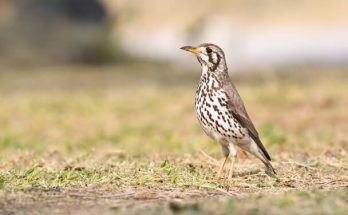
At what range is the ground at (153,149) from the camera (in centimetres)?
627

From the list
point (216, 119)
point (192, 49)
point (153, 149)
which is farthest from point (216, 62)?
point (153, 149)

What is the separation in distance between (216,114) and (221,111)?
6cm

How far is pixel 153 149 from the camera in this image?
36.3ft

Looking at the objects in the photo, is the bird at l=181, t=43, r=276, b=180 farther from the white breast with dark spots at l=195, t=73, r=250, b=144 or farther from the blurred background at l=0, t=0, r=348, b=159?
the blurred background at l=0, t=0, r=348, b=159

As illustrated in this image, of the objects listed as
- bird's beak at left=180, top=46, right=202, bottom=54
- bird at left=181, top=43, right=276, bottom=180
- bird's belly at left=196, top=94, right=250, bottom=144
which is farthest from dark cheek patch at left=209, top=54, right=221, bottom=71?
bird's belly at left=196, top=94, right=250, bottom=144

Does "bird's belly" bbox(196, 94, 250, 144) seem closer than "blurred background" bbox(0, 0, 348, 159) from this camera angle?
Yes

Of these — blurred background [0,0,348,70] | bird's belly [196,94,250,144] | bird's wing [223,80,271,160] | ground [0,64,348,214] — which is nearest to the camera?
ground [0,64,348,214]

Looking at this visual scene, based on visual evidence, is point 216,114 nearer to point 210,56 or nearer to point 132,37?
point 210,56

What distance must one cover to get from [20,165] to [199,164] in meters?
1.84

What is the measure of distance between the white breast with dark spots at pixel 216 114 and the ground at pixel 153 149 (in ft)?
1.29

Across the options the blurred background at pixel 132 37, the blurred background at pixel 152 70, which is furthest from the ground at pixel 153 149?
the blurred background at pixel 132 37

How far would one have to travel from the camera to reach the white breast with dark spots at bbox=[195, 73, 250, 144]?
7613mm

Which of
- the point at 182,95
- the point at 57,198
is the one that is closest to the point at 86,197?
the point at 57,198

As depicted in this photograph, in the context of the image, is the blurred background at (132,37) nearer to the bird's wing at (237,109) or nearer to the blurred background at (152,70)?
the blurred background at (152,70)
